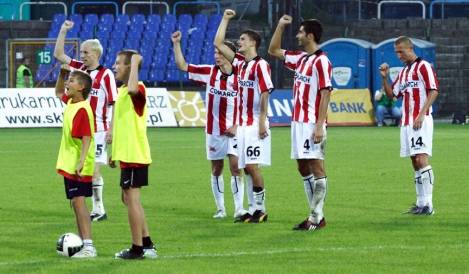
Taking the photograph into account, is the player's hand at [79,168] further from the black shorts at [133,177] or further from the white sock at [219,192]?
the white sock at [219,192]

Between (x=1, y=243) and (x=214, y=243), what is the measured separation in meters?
2.09

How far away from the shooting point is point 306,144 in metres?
14.9

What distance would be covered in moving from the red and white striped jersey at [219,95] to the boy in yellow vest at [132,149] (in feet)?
13.2

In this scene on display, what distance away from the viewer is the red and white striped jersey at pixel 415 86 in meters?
17.1

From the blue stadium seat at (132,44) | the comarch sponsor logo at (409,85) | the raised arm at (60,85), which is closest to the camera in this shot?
the raised arm at (60,85)

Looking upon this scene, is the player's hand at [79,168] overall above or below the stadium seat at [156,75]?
above

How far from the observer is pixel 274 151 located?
1164 inches

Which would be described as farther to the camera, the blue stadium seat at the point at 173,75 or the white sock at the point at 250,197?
the blue stadium seat at the point at 173,75

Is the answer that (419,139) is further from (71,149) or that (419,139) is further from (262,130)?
(71,149)

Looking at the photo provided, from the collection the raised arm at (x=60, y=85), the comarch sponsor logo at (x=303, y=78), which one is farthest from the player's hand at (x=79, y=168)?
the comarch sponsor logo at (x=303, y=78)

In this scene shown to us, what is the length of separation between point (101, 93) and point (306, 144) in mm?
2876

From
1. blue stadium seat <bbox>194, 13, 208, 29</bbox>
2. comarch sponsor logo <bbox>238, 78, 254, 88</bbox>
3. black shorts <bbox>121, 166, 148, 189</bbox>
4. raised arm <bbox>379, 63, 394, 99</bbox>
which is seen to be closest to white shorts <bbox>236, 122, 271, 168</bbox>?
comarch sponsor logo <bbox>238, 78, 254, 88</bbox>

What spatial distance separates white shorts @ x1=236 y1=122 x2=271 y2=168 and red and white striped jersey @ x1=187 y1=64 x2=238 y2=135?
37cm

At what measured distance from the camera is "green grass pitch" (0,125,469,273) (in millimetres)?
12070
